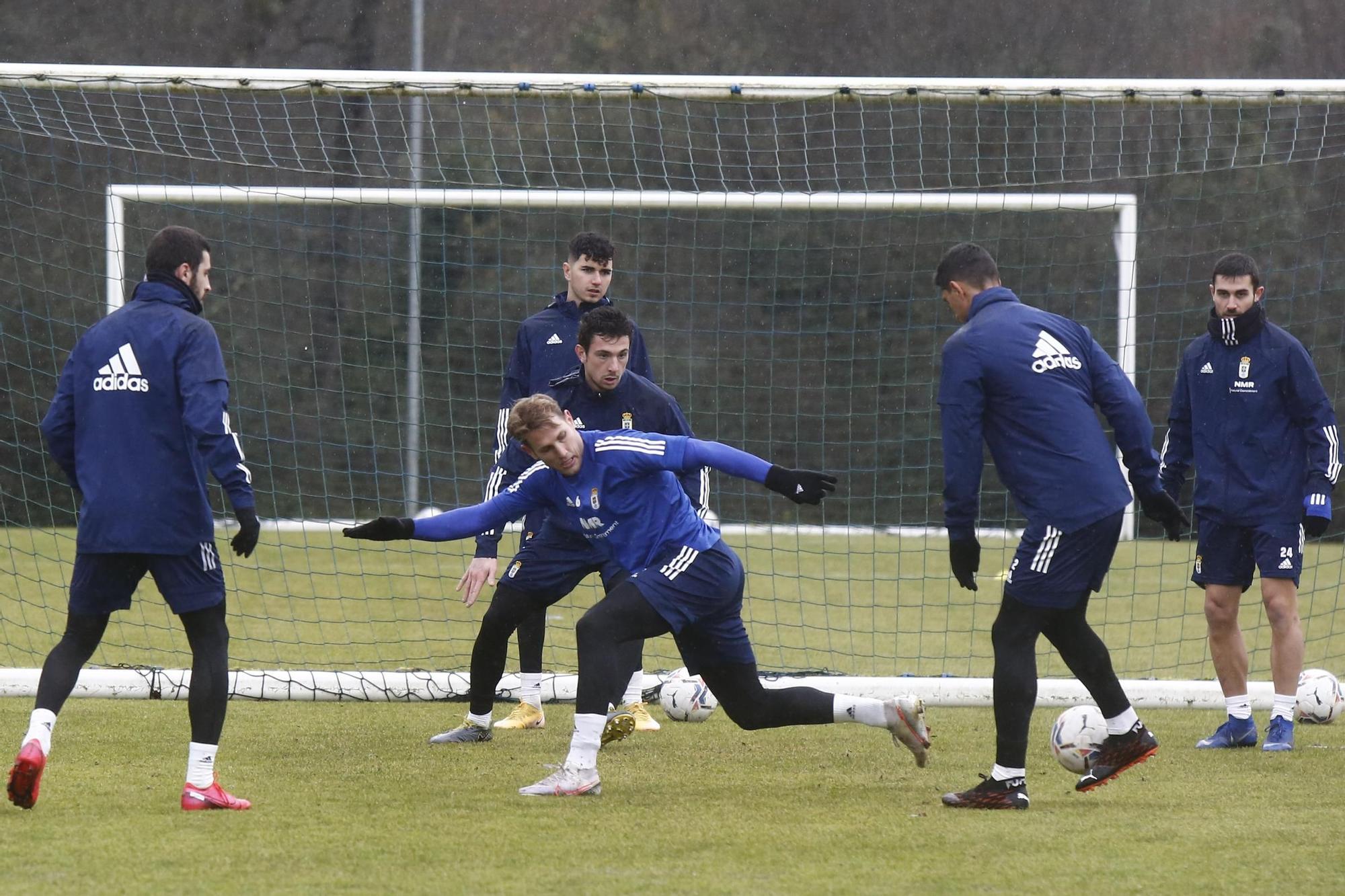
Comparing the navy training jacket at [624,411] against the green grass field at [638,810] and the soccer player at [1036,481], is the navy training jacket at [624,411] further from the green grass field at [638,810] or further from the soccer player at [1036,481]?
the soccer player at [1036,481]

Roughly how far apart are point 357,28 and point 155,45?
9.42 feet

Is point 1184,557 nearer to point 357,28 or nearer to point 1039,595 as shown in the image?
point 1039,595

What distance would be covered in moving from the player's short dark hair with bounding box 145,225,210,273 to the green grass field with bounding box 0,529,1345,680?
3218 mm

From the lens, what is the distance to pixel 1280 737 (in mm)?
6395

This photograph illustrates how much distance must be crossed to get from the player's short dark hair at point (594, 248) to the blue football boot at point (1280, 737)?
334 cm

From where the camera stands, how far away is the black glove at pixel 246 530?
15.8 ft

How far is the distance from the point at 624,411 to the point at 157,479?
1.88 metres

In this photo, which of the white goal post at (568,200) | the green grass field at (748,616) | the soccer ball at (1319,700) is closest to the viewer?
the soccer ball at (1319,700)

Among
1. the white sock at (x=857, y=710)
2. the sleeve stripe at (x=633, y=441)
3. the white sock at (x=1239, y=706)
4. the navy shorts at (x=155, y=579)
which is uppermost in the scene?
the sleeve stripe at (x=633, y=441)

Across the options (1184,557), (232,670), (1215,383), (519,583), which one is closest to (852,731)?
(519,583)

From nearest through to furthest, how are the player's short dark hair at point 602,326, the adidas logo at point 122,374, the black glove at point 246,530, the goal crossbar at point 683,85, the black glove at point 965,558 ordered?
1. the black glove at point 246,530
2. the adidas logo at point 122,374
3. the black glove at point 965,558
4. the player's short dark hair at point 602,326
5. the goal crossbar at point 683,85

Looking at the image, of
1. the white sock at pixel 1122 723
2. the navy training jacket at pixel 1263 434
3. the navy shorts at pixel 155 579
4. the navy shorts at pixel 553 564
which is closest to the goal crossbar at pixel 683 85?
the navy training jacket at pixel 1263 434

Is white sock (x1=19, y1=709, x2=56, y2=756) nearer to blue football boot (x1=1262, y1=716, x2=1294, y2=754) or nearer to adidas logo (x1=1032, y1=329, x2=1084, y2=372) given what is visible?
adidas logo (x1=1032, y1=329, x2=1084, y2=372)

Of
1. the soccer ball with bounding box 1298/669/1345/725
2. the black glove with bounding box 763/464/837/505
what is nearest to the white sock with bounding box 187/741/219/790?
the black glove with bounding box 763/464/837/505
